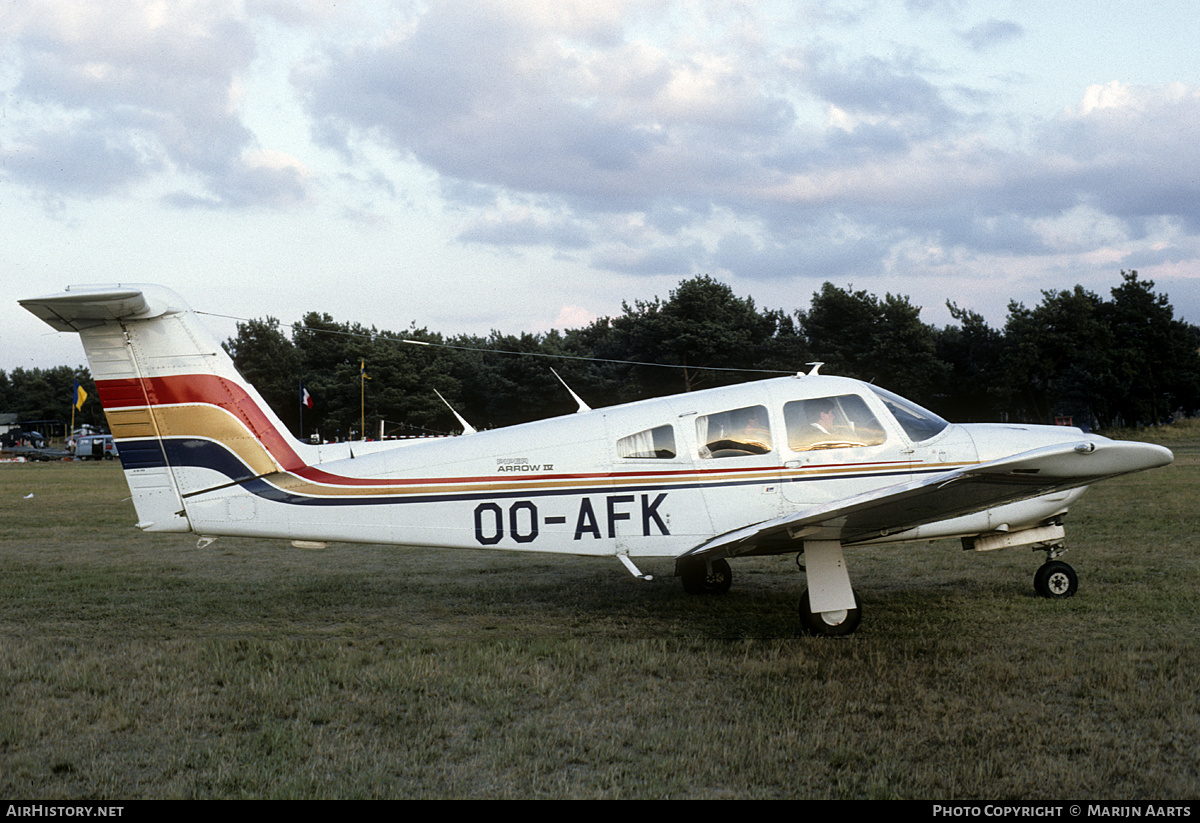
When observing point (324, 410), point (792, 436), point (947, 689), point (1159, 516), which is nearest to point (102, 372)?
point (792, 436)

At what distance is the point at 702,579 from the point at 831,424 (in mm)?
2347

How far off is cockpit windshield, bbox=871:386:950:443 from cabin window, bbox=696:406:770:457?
1175 mm

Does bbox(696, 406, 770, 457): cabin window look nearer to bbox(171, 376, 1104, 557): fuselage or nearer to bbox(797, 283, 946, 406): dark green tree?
bbox(171, 376, 1104, 557): fuselage

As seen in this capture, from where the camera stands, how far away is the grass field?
3.95 meters

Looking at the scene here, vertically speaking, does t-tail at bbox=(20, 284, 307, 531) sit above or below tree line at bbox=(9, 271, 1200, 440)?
below

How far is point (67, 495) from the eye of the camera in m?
22.8

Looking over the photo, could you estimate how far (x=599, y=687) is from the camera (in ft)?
17.4

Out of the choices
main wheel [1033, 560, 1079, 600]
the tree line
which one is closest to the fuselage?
main wheel [1033, 560, 1079, 600]

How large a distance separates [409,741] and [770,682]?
7.71ft

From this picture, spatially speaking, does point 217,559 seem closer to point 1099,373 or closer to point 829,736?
point 829,736

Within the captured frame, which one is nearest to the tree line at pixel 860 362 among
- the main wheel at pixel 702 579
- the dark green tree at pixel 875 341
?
the dark green tree at pixel 875 341

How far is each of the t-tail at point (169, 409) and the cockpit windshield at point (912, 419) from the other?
5.37 meters

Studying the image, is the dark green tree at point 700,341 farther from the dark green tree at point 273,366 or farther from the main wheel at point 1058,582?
the main wheel at point 1058,582

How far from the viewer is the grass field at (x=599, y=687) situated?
3.95 meters
